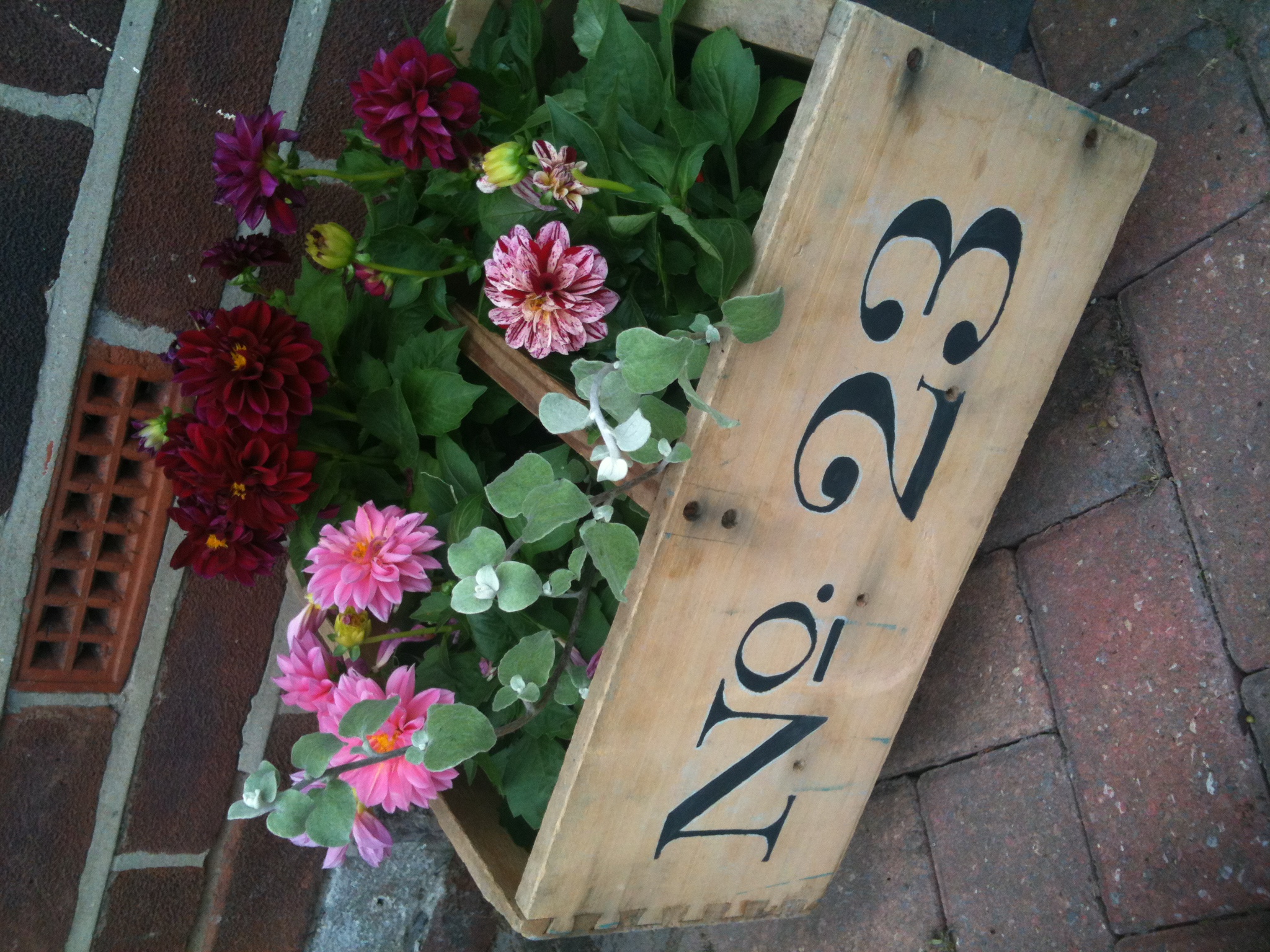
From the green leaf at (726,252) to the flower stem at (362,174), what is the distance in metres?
0.34

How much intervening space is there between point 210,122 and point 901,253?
2.69 ft

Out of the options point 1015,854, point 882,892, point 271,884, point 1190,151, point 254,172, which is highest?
point 1190,151

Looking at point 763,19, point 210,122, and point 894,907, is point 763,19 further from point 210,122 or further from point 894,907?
point 894,907

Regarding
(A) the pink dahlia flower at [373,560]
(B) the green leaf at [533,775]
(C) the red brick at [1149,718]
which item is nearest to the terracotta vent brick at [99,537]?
(A) the pink dahlia flower at [373,560]

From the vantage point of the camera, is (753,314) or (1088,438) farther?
(1088,438)

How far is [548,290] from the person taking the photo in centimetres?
73

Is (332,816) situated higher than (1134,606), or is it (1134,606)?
(1134,606)

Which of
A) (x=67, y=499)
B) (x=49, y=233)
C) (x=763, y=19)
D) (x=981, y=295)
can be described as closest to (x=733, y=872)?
(x=981, y=295)

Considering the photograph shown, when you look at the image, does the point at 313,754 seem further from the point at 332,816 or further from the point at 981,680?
the point at 981,680

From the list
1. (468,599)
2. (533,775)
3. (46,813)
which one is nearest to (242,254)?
(468,599)

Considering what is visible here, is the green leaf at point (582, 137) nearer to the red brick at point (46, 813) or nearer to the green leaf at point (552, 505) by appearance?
the green leaf at point (552, 505)

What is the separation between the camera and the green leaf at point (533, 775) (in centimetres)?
88

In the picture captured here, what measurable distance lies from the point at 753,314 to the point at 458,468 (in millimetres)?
353

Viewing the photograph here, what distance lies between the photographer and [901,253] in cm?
73
